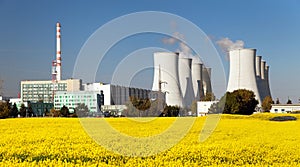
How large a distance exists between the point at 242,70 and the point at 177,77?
28.9ft

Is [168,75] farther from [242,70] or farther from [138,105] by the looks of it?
[242,70]

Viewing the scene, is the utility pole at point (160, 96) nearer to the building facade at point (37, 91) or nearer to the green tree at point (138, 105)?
the green tree at point (138, 105)

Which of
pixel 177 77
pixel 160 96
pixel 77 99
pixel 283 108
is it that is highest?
pixel 177 77

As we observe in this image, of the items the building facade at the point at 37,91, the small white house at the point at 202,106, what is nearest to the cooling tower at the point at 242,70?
the small white house at the point at 202,106

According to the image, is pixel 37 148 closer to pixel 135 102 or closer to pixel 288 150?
pixel 288 150

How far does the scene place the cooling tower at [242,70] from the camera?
4856cm

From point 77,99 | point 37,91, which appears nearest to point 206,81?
point 77,99

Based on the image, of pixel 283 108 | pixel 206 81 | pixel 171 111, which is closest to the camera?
pixel 171 111

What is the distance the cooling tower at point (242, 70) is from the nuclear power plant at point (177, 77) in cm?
323

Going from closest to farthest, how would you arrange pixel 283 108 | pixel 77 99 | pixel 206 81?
pixel 206 81 < pixel 283 108 < pixel 77 99

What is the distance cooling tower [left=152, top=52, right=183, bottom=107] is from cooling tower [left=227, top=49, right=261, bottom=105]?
7.03 metres

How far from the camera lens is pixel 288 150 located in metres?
8.65

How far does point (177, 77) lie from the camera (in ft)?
149

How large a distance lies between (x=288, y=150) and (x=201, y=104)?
52889mm
